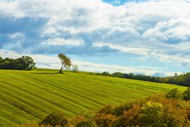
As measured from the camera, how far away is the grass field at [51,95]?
3095 inches

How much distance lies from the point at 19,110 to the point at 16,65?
317 ft

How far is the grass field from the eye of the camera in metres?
78.6

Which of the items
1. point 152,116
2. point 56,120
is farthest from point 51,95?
point 152,116

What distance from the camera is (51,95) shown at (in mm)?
100062

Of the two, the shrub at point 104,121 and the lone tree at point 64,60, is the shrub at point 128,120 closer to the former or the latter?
the shrub at point 104,121

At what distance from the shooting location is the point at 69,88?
116 meters

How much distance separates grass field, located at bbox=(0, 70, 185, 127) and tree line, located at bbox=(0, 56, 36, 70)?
150 feet

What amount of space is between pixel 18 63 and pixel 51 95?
7824 cm

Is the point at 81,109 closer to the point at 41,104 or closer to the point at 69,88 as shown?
the point at 41,104

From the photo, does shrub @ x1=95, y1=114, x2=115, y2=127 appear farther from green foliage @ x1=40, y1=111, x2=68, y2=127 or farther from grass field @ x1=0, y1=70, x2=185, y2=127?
grass field @ x1=0, y1=70, x2=185, y2=127

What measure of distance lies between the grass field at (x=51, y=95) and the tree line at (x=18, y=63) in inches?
1802

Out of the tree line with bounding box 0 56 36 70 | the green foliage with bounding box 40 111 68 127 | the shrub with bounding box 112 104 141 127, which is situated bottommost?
the green foliage with bounding box 40 111 68 127

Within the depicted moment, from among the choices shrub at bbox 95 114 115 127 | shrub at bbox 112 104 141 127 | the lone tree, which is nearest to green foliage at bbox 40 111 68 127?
shrub at bbox 95 114 115 127

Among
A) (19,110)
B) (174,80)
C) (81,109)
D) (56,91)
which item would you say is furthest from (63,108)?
(174,80)
